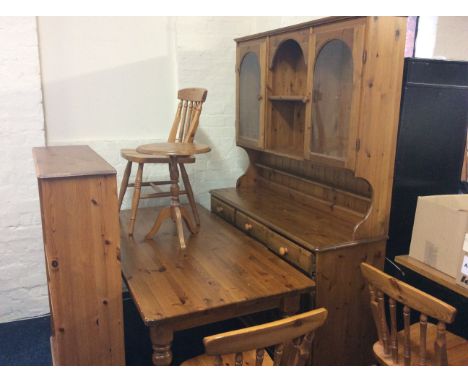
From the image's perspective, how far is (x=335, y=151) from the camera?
2061 mm

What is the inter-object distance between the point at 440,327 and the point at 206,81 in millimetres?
2300

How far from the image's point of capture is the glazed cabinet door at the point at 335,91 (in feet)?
6.11

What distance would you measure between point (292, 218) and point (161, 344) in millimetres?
1031

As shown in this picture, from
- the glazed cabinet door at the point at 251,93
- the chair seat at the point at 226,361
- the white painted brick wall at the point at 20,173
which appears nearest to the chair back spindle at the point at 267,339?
the chair seat at the point at 226,361

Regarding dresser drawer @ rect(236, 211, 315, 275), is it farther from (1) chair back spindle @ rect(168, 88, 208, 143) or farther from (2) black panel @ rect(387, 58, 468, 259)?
(1) chair back spindle @ rect(168, 88, 208, 143)

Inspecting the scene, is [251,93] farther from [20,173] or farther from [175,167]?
[20,173]

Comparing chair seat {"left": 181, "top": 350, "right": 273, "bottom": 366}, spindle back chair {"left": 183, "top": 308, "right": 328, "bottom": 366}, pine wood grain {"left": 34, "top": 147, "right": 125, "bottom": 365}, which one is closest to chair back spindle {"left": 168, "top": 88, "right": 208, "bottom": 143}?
pine wood grain {"left": 34, "top": 147, "right": 125, "bottom": 365}

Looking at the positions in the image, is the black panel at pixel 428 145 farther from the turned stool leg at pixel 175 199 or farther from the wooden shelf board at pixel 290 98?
the turned stool leg at pixel 175 199

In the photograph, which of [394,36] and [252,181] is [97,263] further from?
[252,181]

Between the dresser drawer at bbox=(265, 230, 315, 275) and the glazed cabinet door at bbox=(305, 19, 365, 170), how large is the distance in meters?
0.44

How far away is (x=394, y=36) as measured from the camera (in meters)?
1.81

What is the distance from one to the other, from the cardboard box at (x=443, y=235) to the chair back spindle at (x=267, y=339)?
2.25ft

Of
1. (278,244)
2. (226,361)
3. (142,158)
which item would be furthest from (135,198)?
(226,361)
